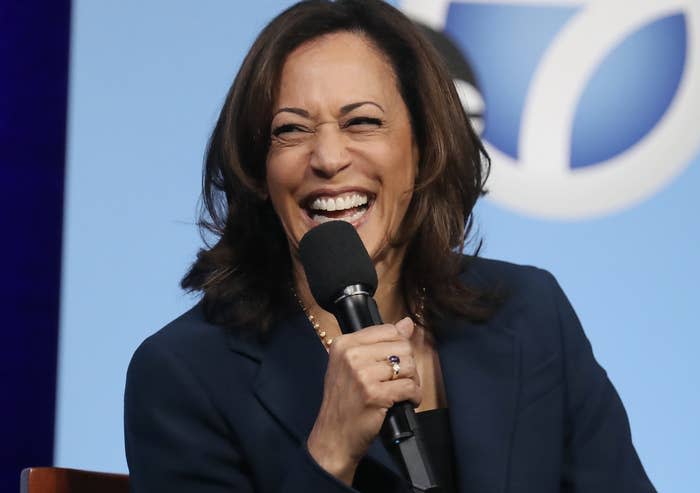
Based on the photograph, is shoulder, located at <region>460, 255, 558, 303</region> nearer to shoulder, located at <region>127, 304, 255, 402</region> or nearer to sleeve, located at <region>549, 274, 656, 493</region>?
sleeve, located at <region>549, 274, 656, 493</region>

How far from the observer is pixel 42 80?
2.39 m

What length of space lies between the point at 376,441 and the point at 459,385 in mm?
181

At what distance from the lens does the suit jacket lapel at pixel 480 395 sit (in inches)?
61.0

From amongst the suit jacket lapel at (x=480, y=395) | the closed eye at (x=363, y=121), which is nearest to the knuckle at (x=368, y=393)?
the suit jacket lapel at (x=480, y=395)

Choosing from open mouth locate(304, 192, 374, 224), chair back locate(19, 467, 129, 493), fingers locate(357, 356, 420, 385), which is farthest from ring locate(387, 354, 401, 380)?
chair back locate(19, 467, 129, 493)

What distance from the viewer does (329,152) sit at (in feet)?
5.15

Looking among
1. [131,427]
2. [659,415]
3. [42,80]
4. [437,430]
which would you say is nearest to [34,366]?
[42,80]

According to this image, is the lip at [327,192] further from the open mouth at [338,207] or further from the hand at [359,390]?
the hand at [359,390]

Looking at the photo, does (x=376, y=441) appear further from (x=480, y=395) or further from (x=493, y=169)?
(x=493, y=169)

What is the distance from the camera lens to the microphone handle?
1100mm

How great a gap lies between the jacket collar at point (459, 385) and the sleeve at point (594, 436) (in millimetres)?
96

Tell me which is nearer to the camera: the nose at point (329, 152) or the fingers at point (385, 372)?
the fingers at point (385, 372)

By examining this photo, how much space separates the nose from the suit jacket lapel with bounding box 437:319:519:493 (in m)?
0.31

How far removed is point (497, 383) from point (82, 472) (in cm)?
62
